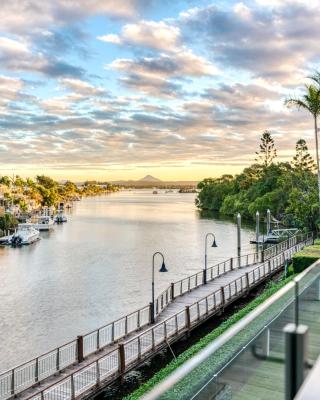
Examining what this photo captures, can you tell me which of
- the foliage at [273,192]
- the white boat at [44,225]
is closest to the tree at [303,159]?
the foliage at [273,192]

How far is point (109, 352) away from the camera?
18.1 meters

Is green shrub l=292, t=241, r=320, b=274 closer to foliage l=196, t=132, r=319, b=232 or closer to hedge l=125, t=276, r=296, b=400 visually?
hedge l=125, t=276, r=296, b=400

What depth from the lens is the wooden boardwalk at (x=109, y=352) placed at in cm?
1630

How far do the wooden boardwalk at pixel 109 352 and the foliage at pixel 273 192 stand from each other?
31.1m

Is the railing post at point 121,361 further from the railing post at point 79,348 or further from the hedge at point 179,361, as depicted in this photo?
the railing post at point 79,348

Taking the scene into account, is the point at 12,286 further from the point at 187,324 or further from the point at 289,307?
the point at 289,307

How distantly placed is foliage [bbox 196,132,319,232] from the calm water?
8.87 m

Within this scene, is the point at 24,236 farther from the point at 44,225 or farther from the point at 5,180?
the point at 5,180

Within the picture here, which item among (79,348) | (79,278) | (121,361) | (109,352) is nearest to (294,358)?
(121,361)

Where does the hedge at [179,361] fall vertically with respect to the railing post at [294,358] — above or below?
below

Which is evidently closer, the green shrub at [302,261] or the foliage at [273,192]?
the green shrub at [302,261]

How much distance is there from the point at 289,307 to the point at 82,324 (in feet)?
87.4

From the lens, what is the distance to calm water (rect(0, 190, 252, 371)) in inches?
1091

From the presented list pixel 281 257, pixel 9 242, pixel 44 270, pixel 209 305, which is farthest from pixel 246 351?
pixel 9 242
